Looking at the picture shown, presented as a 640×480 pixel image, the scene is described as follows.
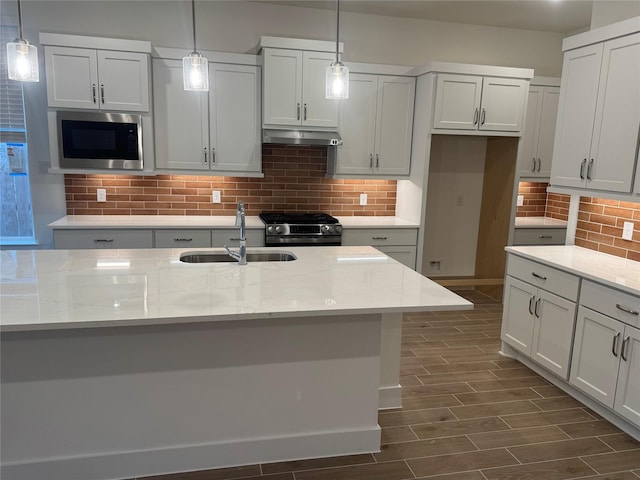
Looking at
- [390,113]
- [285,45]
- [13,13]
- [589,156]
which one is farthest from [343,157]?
[13,13]

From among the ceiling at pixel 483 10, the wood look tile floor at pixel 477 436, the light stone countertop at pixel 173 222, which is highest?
the ceiling at pixel 483 10

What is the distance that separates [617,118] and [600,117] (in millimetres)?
137

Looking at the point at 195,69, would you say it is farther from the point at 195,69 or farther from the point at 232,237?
the point at 232,237

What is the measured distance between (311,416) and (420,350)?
1633mm

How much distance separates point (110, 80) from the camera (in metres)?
3.90

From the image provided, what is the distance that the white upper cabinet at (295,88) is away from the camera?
4.16 metres

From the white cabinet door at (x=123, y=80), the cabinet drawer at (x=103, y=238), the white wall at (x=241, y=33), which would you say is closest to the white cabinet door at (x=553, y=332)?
the white wall at (x=241, y=33)

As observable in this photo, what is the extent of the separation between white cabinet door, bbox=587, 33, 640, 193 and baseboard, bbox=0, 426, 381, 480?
2218mm

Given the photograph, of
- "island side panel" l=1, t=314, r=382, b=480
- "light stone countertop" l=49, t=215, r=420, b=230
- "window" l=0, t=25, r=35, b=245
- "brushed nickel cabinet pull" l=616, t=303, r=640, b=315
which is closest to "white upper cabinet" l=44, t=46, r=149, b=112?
"window" l=0, t=25, r=35, b=245

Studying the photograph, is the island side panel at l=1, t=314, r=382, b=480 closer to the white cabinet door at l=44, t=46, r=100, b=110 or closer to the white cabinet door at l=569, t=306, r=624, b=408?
the white cabinet door at l=569, t=306, r=624, b=408

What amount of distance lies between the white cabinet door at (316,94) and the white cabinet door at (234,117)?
44 centimetres

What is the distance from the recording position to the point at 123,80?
154 inches

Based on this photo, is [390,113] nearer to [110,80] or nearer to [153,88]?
[153,88]

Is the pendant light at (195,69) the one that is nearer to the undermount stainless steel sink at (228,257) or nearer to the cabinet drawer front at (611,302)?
the undermount stainless steel sink at (228,257)
